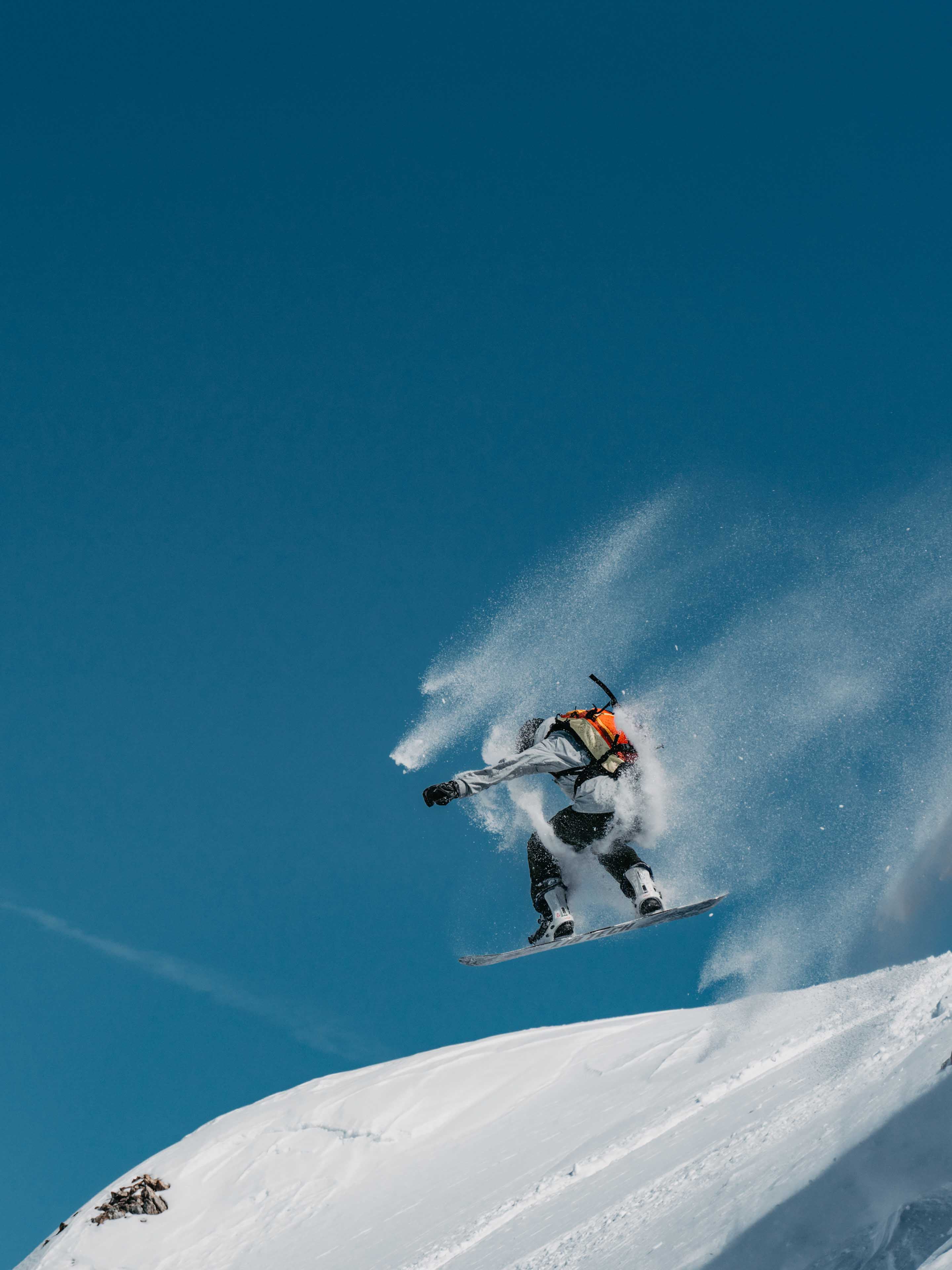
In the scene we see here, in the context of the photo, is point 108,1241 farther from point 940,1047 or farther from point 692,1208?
point 940,1047

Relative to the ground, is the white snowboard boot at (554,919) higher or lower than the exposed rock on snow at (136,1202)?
lower

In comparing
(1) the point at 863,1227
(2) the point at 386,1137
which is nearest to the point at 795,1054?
(1) the point at 863,1227

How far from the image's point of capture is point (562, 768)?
1430 centimetres

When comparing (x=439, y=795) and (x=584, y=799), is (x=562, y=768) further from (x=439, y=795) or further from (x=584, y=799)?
(x=439, y=795)

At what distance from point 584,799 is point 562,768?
0.59 m

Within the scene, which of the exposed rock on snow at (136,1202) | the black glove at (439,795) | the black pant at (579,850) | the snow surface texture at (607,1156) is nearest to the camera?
the snow surface texture at (607,1156)

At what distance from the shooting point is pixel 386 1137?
3306 cm

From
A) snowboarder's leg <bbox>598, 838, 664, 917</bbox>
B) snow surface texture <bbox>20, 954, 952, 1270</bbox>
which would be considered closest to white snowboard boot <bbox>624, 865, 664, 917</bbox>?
snowboarder's leg <bbox>598, 838, 664, 917</bbox>

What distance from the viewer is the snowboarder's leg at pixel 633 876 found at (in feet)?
45.6

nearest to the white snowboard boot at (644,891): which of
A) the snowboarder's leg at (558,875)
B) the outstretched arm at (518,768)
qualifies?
the snowboarder's leg at (558,875)

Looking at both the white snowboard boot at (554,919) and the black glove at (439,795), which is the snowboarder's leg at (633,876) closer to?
the white snowboard boot at (554,919)

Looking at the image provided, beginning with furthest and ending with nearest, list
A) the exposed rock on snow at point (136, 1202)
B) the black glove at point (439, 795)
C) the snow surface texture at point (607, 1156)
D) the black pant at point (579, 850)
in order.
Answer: the exposed rock on snow at point (136, 1202), the black pant at point (579, 850), the black glove at point (439, 795), the snow surface texture at point (607, 1156)

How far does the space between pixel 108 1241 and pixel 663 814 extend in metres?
26.7

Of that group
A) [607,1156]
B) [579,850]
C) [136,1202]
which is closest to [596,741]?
[579,850]
